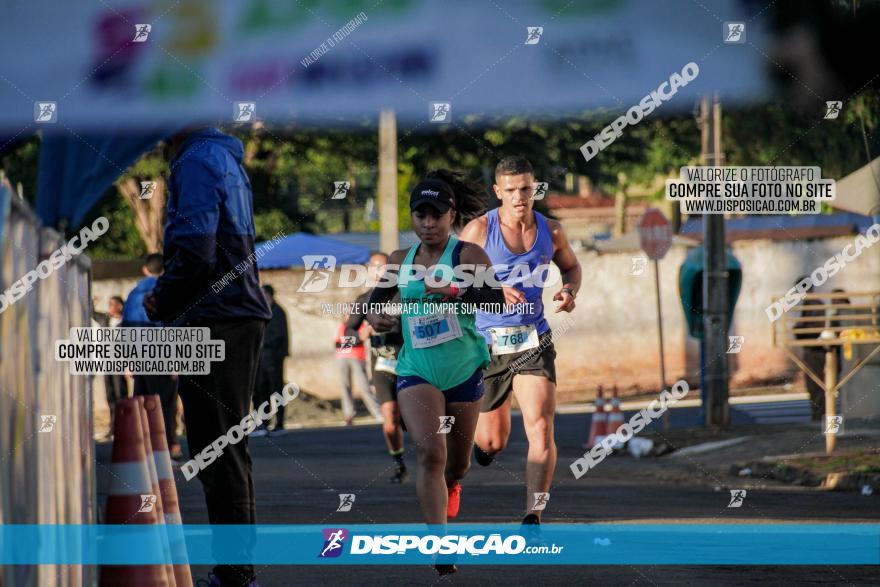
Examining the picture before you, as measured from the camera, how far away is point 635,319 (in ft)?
97.6

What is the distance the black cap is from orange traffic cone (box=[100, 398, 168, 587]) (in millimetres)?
2199

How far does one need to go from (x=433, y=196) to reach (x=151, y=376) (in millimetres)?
8397

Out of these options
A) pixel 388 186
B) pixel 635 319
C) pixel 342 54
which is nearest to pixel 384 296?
pixel 342 54

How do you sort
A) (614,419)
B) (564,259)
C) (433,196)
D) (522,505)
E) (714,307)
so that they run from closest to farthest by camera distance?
(433,196) → (564,259) → (522,505) → (614,419) → (714,307)

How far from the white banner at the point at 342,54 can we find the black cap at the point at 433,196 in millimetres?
2806

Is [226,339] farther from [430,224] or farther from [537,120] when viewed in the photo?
[537,120]

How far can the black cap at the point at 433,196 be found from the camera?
7914 mm

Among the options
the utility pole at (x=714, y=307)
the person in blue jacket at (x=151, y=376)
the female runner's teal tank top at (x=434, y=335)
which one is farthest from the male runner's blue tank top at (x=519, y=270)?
the utility pole at (x=714, y=307)

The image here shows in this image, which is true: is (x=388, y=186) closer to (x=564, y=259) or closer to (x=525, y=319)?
(x=564, y=259)

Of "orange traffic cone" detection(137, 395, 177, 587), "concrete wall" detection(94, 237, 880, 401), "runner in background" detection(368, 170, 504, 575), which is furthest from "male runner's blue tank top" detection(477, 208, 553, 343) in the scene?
"concrete wall" detection(94, 237, 880, 401)

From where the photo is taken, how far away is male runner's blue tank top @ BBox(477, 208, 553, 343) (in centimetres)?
926

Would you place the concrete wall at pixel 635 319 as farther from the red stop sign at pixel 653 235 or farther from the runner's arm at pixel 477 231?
the runner's arm at pixel 477 231

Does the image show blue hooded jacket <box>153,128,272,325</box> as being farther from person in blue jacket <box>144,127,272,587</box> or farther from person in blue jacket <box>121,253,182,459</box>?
person in blue jacket <box>121,253,182,459</box>

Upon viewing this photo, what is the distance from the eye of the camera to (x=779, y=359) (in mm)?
29250
